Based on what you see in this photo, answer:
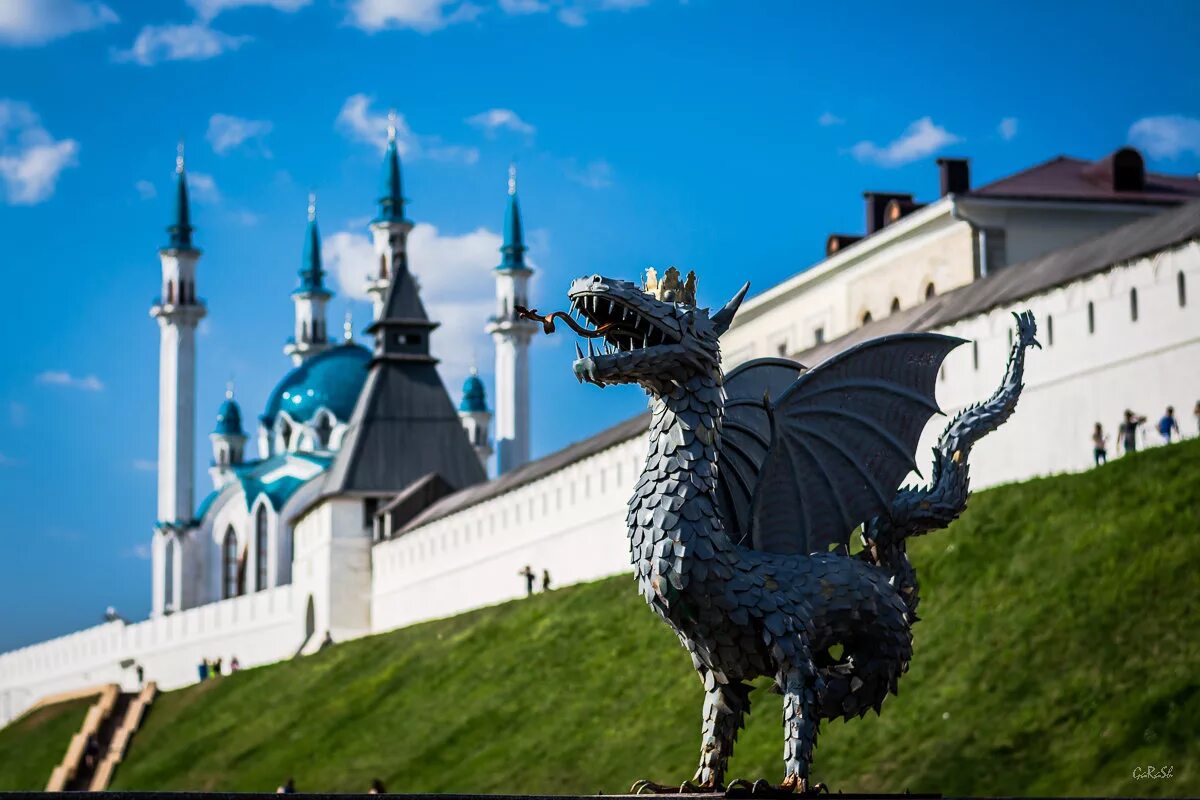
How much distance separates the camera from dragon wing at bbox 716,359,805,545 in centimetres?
1167

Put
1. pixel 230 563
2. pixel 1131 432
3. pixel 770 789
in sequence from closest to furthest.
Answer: pixel 770 789 → pixel 1131 432 → pixel 230 563

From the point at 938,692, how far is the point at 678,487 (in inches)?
568

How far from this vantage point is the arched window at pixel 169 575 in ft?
273

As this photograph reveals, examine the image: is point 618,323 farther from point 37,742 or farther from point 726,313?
point 37,742

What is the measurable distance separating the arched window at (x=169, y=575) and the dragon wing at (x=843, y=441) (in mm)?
72454

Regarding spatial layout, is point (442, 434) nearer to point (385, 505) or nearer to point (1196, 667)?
point (385, 505)

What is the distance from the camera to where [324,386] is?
90.6 m

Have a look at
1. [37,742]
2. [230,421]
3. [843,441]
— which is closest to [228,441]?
[230,421]

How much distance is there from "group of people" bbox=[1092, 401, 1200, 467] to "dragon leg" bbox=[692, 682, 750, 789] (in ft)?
61.0

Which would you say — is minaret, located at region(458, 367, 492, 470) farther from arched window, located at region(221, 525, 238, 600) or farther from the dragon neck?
the dragon neck

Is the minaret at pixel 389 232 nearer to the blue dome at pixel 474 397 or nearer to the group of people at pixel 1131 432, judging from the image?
the blue dome at pixel 474 397

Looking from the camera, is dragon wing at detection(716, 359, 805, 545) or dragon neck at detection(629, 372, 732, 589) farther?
dragon wing at detection(716, 359, 805, 545)

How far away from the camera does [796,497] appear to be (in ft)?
39.1

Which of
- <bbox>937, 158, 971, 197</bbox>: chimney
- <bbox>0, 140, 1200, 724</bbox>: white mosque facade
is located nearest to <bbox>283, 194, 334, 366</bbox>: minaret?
<bbox>0, 140, 1200, 724</bbox>: white mosque facade
